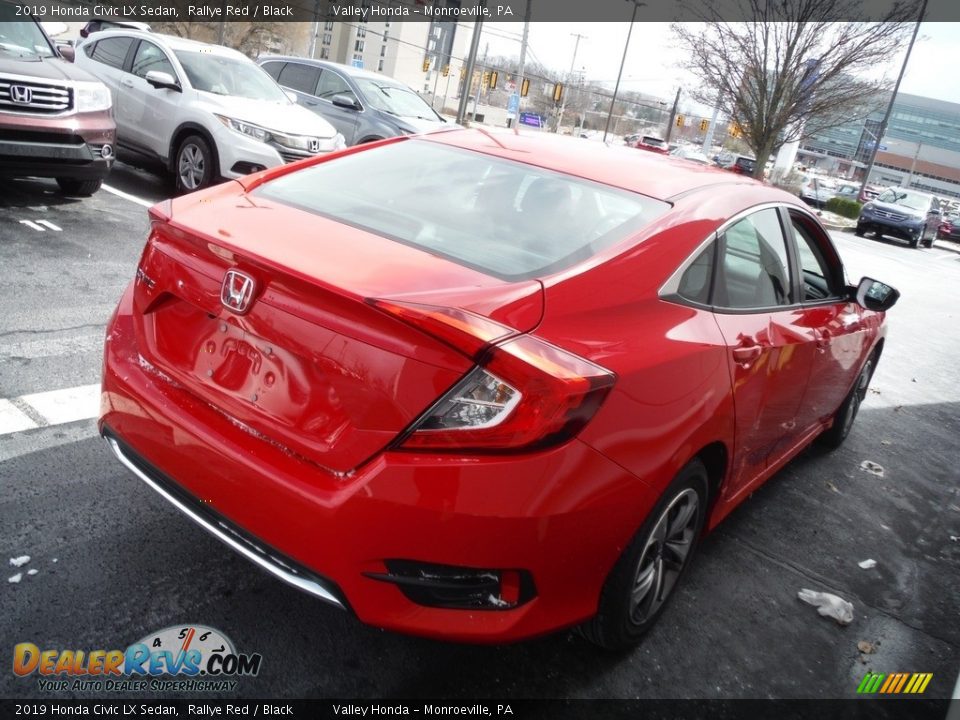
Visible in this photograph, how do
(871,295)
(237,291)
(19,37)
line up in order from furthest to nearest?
(19,37)
(871,295)
(237,291)

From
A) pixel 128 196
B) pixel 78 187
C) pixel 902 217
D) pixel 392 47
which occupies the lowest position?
pixel 128 196

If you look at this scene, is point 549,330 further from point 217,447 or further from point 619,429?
point 217,447

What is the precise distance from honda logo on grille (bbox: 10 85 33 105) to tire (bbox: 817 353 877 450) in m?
6.50

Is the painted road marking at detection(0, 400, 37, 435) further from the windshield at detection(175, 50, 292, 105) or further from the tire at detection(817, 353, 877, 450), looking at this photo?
the windshield at detection(175, 50, 292, 105)

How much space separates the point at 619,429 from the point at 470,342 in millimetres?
497

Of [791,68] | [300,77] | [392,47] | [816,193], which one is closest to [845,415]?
[300,77]

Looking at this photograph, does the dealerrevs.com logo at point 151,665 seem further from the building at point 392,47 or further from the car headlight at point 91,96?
the building at point 392,47

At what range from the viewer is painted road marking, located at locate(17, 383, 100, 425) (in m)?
3.53

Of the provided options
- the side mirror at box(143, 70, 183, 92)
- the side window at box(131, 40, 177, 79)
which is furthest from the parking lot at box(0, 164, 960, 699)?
the side window at box(131, 40, 177, 79)

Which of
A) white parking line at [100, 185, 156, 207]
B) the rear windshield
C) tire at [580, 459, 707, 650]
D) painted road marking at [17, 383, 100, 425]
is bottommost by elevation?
white parking line at [100, 185, 156, 207]

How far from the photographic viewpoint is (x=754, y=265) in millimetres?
3090

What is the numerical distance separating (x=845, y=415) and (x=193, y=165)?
7.01 meters

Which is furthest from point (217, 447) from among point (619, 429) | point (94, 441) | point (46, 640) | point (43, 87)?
point (43, 87)

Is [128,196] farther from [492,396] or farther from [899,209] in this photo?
[899,209]
